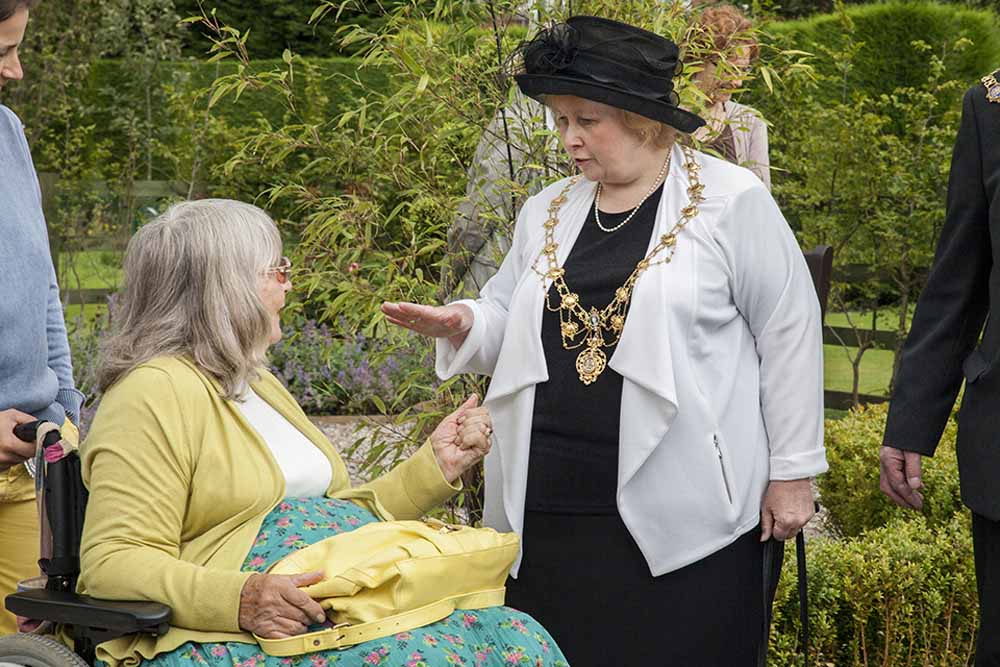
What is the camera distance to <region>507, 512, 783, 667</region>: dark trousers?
2781mm

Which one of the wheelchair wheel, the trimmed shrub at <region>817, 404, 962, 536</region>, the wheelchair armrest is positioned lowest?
the trimmed shrub at <region>817, 404, 962, 536</region>

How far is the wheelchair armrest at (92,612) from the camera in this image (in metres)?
2.25

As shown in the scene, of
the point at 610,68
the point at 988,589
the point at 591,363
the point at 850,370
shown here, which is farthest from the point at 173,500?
the point at 850,370

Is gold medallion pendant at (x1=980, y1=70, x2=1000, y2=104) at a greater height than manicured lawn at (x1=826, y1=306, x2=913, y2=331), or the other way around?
gold medallion pendant at (x1=980, y1=70, x2=1000, y2=104)

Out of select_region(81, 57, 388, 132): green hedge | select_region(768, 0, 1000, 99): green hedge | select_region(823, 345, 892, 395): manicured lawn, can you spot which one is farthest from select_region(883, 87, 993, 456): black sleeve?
select_region(81, 57, 388, 132): green hedge

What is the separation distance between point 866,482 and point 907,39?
27.5 feet

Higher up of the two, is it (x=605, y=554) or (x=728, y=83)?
(x=728, y=83)

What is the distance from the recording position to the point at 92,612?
2.30 meters

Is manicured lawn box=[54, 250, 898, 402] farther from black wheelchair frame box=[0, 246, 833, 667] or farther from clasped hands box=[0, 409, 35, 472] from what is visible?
black wheelchair frame box=[0, 246, 833, 667]

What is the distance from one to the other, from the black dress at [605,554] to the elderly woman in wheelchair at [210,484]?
343mm

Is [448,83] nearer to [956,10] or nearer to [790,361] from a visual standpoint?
[790,361]

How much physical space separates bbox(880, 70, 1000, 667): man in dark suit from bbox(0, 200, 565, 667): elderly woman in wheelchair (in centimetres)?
84

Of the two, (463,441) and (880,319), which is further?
(880,319)

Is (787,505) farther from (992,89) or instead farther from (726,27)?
(726,27)
